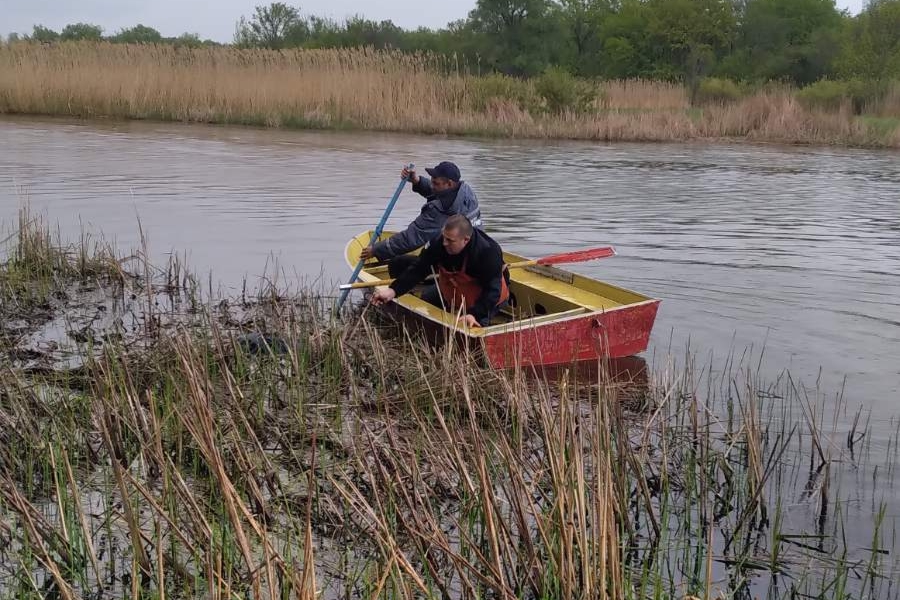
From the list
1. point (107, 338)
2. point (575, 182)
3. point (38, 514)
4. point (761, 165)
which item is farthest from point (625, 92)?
point (38, 514)

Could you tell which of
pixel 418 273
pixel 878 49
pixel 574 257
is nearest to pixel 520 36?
pixel 878 49

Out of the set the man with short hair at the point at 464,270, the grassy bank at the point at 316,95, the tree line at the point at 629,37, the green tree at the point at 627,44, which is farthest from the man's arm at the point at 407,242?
the green tree at the point at 627,44

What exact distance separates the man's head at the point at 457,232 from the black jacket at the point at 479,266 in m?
0.10

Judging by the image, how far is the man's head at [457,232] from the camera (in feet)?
21.7

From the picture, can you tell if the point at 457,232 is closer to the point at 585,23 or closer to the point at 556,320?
the point at 556,320

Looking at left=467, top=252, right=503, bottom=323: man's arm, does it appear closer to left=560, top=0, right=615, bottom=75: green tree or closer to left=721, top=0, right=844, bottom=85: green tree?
left=721, top=0, right=844, bottom=85: green tree

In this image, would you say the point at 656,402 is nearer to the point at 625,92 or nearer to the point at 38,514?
the point at 38,514

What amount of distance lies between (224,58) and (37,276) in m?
17.7

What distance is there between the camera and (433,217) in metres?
8.41

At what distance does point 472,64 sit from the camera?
53.4 m

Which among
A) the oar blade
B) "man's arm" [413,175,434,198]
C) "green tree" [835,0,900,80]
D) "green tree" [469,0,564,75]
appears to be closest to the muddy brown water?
the oar blade

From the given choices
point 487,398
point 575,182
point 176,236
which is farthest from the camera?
point 575,182

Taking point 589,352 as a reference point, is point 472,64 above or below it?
above

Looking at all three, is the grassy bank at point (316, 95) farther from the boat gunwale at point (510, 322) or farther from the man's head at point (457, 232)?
the man's head at point (457, 232)
